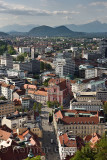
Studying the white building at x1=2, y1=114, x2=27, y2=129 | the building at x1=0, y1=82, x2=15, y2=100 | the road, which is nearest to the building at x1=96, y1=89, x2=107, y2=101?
the road

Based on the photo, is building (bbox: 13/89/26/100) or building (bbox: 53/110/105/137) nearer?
building (bbox: 53/110/105/137)

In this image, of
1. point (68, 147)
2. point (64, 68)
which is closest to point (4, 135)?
point (68, 147)

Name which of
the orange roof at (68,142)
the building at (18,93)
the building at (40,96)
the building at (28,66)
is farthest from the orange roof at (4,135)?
the building at (28,66)

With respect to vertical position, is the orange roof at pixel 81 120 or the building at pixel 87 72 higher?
the building at pixel 87 72

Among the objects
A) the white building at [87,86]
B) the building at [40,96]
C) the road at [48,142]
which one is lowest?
the road at [48,142]

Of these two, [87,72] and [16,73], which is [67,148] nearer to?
[16,73]

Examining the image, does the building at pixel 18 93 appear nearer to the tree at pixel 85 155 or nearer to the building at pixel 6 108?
the building at pixel 6 108

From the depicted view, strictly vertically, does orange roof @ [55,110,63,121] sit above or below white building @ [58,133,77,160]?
above

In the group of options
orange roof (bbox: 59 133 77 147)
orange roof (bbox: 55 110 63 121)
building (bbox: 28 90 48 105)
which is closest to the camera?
orange roof (bbox: 59 133 77 147)

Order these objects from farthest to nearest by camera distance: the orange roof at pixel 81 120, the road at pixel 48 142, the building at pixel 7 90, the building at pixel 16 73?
the building at pixel 16 73 < the building at pixel 7 90 < the orange roof at pixel 81 120 < the road at pixel 48 142

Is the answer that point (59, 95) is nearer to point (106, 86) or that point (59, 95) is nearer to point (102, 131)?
point (106, 86)

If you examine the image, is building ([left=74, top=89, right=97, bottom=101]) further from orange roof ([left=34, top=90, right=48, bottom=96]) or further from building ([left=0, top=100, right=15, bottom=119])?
building ([left=0, top=100, right=15, bottom=119])
